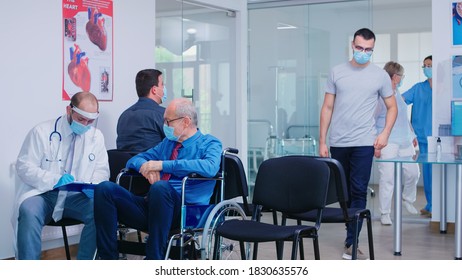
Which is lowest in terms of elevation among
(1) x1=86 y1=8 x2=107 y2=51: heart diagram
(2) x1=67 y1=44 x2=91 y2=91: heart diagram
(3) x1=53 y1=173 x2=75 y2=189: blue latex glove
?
(3) x1=53 y1=173 x2=75 y2=189: blue latex glove

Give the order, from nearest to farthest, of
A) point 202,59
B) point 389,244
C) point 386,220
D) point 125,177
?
point 125,177
point 389,244
point 386,220
point 202,59

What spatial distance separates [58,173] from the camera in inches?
187

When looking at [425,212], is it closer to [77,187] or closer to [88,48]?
[88,48]

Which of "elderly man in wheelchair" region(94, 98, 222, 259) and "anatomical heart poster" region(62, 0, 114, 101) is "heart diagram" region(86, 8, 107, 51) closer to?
"anatomical heart poster" region(62, 0, 114, 101)

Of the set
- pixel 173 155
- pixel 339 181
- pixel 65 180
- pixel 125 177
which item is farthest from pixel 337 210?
pixel 65 180

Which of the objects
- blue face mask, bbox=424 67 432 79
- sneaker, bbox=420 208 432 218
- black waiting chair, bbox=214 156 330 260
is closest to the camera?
black waiting chair, bbox=214 156 330 260

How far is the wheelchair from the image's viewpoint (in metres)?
4.35

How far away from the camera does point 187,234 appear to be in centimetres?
437

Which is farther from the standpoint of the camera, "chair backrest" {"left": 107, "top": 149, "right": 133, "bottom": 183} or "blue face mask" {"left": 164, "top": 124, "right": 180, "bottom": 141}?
"chair backrest" {"left": 107, "top": 149, "right": 133, "bottom": 183}

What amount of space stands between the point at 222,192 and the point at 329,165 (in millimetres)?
637

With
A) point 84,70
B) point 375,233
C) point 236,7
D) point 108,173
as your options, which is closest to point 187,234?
point 108,173

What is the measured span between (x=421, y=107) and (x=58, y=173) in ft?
14.0

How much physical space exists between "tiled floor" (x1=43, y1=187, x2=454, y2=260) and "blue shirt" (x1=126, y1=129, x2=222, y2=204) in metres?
1.19

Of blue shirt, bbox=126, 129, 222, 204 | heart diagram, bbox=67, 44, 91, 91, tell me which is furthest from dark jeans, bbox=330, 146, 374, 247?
heart diagram, bbox=67, 44, 91, 91
